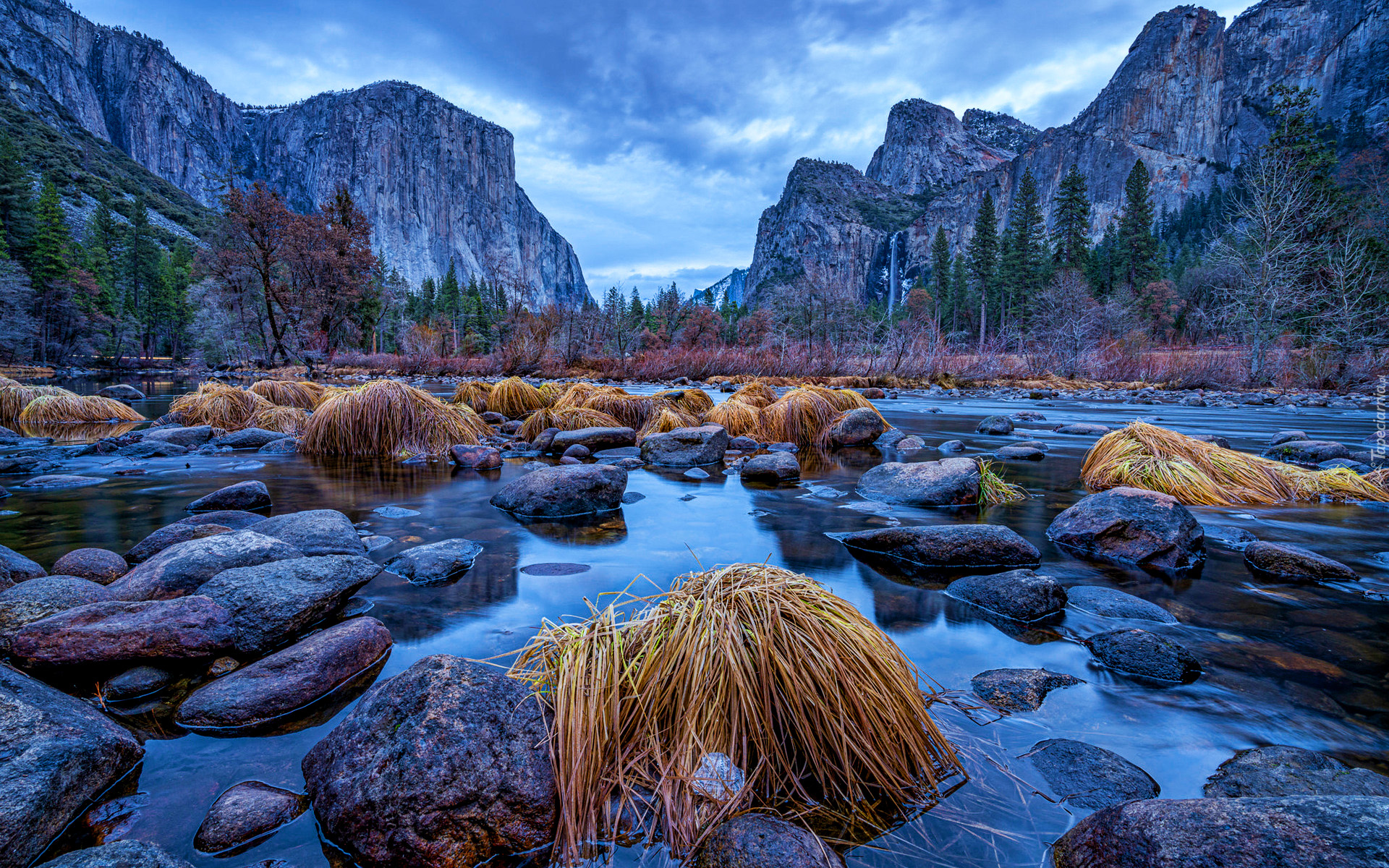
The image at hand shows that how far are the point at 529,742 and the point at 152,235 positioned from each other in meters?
82.9

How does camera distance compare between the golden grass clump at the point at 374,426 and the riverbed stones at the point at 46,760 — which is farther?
the golden grass clump at the point at 374,426

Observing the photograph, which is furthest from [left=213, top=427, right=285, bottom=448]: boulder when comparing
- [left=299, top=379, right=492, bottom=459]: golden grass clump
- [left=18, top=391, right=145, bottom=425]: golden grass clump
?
[left=18, top=391, right=145, bottom=425]: golden grass clump

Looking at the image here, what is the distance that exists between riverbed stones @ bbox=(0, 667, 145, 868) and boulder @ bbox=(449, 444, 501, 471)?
Result: 5992 mm

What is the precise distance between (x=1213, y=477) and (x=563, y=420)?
29.4ft

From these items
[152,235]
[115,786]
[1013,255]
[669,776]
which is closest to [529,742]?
[669,776]

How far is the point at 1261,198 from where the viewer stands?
2358 cm

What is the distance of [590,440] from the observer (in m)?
8.91

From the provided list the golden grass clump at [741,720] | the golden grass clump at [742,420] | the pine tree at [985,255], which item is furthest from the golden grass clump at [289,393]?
the pine tree at [985,255]

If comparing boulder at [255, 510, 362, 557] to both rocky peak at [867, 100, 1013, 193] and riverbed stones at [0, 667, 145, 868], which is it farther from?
rocky peak at [867, 100, 1013, 193]

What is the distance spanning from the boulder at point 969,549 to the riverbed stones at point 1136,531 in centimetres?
58

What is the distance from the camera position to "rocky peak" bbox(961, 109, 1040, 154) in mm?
174375

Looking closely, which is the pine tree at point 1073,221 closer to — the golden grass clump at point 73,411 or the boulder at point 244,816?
the golden grass clump at point 73,411

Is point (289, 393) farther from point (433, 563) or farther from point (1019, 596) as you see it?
point (1019, 596)

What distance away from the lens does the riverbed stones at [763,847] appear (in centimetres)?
135
